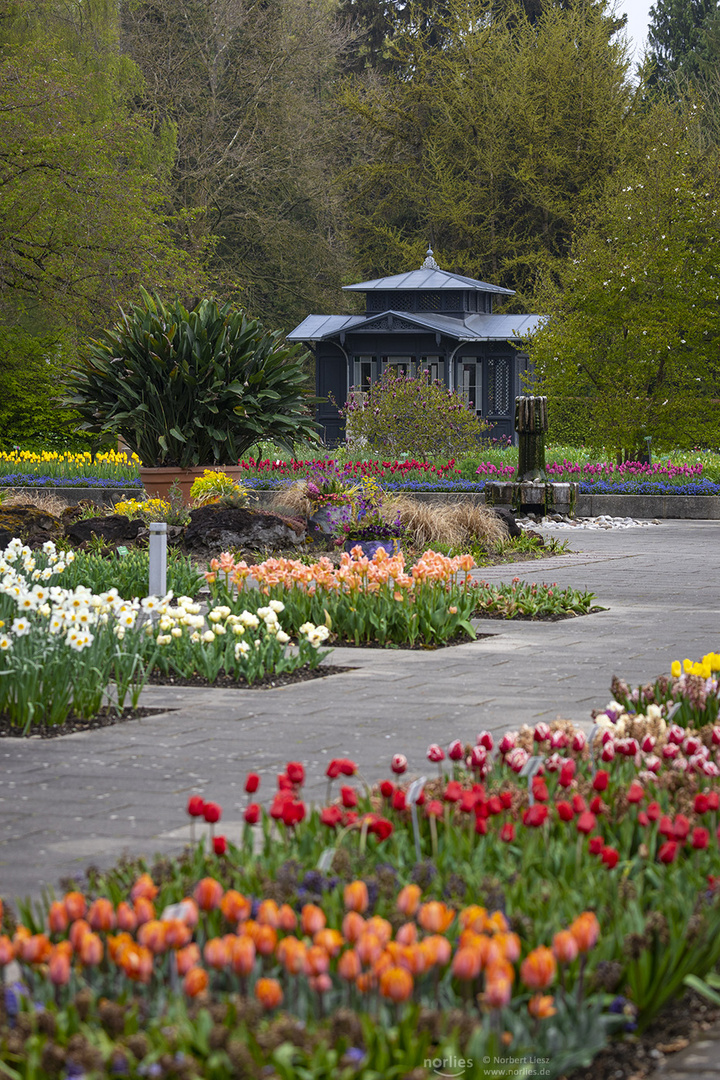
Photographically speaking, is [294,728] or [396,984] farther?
[294,728]

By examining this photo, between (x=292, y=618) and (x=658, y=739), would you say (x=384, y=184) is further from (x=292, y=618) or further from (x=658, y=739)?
(x=658, y=739)

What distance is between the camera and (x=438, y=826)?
4.28 meters

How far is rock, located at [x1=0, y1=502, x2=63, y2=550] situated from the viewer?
13.9 metres

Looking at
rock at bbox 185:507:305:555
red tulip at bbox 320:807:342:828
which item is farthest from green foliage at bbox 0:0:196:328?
red tulip at bbox 320:807:342:828

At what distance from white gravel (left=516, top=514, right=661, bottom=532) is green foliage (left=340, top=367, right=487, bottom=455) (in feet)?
11.5

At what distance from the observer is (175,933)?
293cm

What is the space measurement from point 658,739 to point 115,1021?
A: 2803 millimetres

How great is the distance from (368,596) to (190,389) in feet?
24.8

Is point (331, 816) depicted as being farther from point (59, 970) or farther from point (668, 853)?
point (59, 970)

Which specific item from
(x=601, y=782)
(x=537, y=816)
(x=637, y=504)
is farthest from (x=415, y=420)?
(x=537, y=816)

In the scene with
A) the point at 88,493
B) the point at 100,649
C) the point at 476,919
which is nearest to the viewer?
the point at 476,919

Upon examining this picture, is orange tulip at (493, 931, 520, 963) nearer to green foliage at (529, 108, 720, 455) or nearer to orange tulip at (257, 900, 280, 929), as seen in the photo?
orange tulip at (257, 900, 280, 929)

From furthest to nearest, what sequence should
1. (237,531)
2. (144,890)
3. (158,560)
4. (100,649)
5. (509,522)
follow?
(509,522) < (237,531) < (158,560) < (100,649) < (144,890)

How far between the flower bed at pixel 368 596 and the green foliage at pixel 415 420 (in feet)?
47.0
